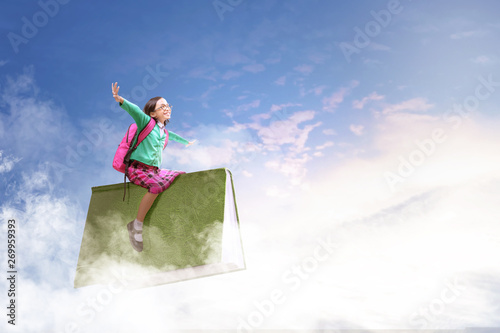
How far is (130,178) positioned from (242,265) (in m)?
1.77

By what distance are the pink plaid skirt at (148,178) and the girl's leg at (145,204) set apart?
0.06m

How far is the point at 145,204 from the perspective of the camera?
501 cm

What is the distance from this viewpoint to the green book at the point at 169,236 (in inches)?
189

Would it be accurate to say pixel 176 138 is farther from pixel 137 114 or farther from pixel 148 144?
pixel 137 114

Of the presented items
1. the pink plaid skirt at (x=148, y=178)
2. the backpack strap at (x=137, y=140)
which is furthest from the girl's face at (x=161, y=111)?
the pink plaid skirt at (x=148, y=178)

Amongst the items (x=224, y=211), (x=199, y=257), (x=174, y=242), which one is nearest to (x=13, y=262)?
(x=174, y=242)

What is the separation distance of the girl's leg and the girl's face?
103 centimetres

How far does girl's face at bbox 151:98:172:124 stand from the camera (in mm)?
5336

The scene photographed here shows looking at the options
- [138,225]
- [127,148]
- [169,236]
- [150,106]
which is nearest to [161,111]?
[150,106]

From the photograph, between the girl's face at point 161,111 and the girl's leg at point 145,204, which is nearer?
the girl's leg at point 145,204

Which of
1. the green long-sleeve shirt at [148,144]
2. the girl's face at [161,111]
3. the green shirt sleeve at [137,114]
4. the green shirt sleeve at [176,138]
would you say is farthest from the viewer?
the green shirt sleeve at [176,138]

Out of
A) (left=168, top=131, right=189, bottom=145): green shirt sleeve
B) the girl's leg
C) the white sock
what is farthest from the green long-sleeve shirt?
the white sock

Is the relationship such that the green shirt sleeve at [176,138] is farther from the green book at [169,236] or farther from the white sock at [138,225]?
the white sock at [138,225]

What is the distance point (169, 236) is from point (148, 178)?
2.52 ft
